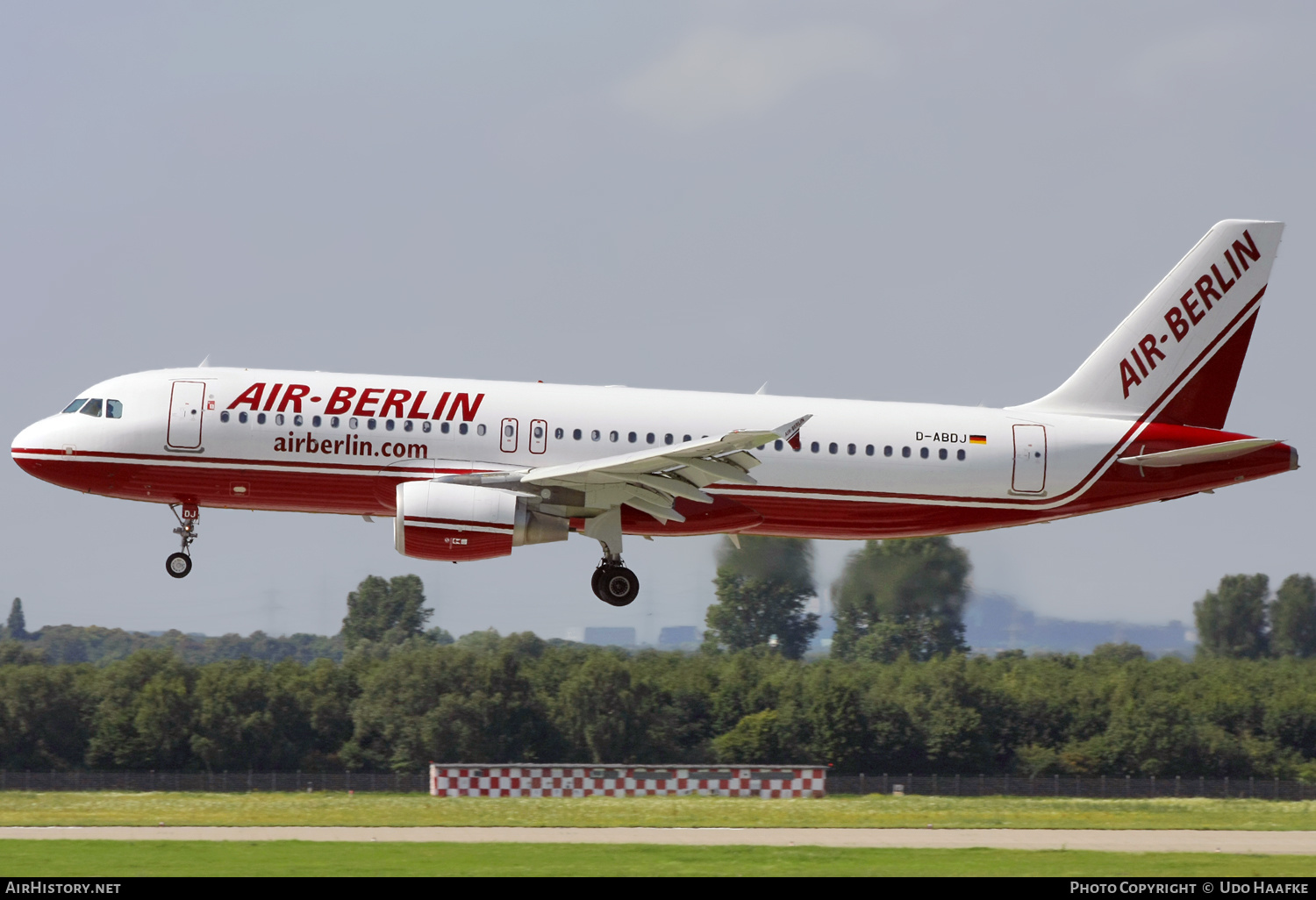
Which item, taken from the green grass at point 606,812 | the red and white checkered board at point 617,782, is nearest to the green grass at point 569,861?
the green grass at point 606,812

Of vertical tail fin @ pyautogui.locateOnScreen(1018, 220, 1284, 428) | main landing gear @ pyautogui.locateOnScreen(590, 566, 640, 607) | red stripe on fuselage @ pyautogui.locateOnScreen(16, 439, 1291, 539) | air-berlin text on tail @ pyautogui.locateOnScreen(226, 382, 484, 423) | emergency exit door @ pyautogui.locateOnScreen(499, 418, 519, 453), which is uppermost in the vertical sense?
vertical tail fin @ pyautogui.locateOnScreen(1018, 220, 1284, 428)

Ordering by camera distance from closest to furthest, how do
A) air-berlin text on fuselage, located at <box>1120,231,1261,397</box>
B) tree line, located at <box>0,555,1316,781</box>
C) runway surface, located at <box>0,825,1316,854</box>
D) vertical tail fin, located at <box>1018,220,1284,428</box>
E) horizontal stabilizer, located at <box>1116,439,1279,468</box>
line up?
runway surface, located at <box>0,825,1316,854</box>, horizontal stabilizer, located at <box>1116,439,1279,468</box>, vertical tail fin, located at <box>1018,220,1284,428</box>, air-berlin text on fuselage, located at <box>1120,231,1261,397</box>, tree line, located at <box>0,555,1316,781</box>

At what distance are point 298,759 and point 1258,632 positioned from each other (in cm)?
4746

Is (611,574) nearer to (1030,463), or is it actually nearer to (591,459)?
(591,459)

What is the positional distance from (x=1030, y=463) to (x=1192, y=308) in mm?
6110

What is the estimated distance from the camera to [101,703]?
6412 cm

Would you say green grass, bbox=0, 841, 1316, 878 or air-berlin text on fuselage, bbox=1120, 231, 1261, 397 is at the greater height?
air-berlin text on fuselage, bbox=1120, 231, 1261, 397

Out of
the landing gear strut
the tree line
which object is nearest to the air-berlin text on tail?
the landing gear strut

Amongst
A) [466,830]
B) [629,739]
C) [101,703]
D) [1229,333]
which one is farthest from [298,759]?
[1229,333]

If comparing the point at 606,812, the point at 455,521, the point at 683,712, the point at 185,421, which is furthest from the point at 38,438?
the point at 683,712

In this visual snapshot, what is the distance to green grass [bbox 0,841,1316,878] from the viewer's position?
23984 mm

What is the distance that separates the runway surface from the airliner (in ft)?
18.4

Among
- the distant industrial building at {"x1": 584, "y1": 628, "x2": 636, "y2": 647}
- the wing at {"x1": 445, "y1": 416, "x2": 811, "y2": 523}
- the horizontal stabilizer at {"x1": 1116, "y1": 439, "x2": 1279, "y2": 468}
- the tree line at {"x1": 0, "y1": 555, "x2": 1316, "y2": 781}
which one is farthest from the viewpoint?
the distant industrial building at {"x1": 584, "y1": 628, "x2": 636, "y2": 647}

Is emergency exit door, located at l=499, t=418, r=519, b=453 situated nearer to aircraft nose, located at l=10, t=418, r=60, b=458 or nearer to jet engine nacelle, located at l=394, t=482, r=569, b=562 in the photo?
jet engine nacelle, located at l=394, t=482, r=569, b=562
